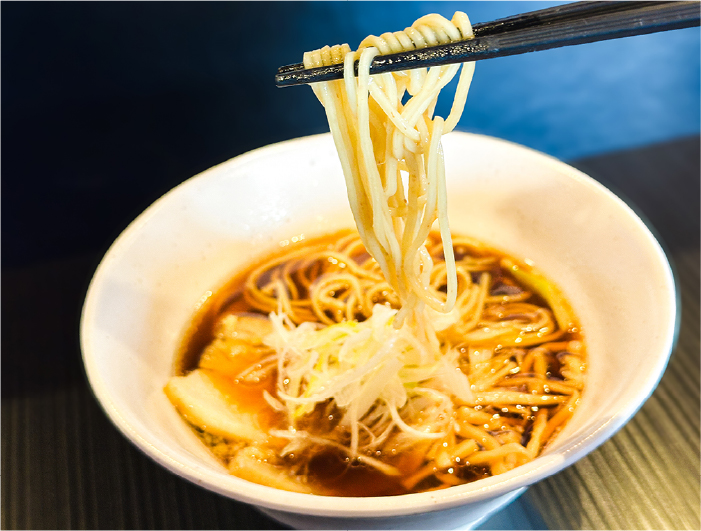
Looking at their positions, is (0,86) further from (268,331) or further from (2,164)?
(268,331)

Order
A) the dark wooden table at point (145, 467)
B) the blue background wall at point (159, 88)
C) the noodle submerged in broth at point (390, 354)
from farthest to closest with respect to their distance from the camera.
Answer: the blue background wall at point (159, 88), the dark wooden table at point (145, 467), the noodle submerged in broth at point (390, 354)

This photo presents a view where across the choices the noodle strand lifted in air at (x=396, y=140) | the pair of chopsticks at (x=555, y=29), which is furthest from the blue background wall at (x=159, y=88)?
the pair of chopsticks at (x=555, y=29)

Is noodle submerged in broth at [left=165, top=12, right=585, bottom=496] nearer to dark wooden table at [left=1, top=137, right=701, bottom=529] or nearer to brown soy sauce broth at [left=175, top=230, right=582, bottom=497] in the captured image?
brown soy sauce broth at [left=175, top=230, right=582, bottom=497]

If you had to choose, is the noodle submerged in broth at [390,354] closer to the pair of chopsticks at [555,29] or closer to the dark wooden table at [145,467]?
the pair of chopsticks at [555,29]

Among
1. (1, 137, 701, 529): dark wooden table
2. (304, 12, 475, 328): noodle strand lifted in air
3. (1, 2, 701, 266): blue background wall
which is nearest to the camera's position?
(304, 12, 475, 328): noodle strand lifted in air

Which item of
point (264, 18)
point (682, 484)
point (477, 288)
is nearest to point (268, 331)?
point (477, 288)

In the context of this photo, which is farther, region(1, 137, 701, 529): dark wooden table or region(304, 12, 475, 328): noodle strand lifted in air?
region(1, 137, 701, 529): dark wooden table

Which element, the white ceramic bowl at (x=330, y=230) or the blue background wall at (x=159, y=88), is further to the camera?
the blue background wall at (x=159, y=88)

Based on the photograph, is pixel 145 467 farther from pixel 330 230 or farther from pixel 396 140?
pixel 396 140

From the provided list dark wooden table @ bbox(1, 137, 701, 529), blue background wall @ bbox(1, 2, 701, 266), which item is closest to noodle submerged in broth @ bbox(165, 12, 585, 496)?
dark wooden table @ bbox(1, 137, 701, 529)
